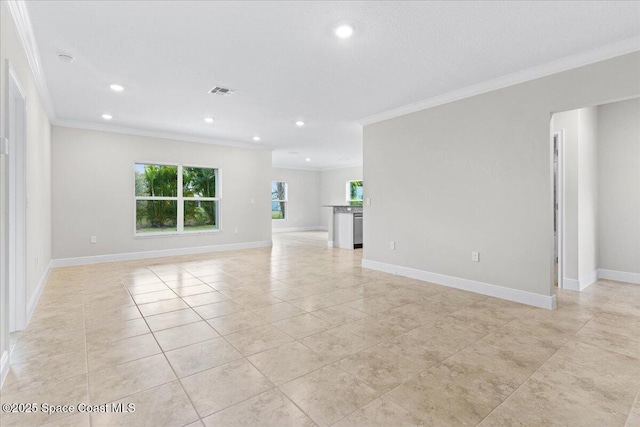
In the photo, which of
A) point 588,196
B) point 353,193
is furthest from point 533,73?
point 353,193

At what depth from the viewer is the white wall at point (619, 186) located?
4.22m

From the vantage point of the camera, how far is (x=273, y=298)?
3652mm

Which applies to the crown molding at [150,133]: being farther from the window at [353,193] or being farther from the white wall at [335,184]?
the window at [353,193]

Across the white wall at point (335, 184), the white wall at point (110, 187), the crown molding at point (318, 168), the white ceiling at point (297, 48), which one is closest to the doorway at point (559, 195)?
the white ceiling at point (297, 48)

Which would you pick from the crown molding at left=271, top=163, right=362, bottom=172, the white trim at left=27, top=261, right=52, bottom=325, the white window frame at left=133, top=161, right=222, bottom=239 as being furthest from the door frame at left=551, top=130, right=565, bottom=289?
the crown molding at left=271, top=163, right=362, bottom=172

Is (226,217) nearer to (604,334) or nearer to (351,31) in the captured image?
(351,31)

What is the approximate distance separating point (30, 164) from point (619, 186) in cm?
722

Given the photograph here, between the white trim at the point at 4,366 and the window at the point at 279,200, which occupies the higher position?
the window at the point at 279,200

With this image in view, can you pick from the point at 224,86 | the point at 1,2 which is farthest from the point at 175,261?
the point at 1,2

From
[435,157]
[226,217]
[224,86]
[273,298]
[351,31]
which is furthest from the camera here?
[226,217]

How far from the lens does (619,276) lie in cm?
435

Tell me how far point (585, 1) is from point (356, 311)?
10.0 ft

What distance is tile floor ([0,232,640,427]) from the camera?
1.67 meters

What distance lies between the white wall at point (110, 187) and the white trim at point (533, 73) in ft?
14.3
